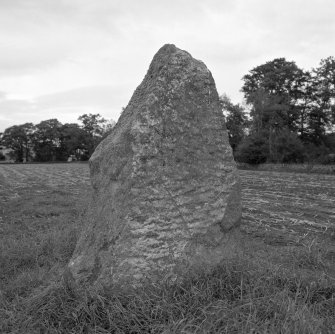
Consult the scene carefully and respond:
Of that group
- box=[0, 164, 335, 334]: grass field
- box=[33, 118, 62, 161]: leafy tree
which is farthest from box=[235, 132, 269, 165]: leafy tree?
box=[33, 118, 62, 161]: leafy tree

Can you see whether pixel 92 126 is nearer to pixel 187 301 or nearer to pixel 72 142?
pixel 72 142

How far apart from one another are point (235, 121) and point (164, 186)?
52218 mm

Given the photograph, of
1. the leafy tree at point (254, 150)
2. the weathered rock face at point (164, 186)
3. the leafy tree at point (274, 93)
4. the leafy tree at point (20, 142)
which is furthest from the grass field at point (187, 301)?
the leafy tree at point (20, 142)

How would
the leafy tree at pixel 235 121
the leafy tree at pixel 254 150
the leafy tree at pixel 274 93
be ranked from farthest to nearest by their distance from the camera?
the leafy tree at pixel 235 121 → the leafy tree at pixel 274 93 → the leafy tree at pixel 254 150

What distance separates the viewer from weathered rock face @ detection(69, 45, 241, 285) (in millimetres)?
3852

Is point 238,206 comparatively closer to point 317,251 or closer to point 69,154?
point 317,251

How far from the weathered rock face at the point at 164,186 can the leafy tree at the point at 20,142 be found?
101 m

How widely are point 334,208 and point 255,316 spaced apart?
8.32m

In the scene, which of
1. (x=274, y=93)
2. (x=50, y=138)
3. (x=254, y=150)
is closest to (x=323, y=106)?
(x=274, y=93)

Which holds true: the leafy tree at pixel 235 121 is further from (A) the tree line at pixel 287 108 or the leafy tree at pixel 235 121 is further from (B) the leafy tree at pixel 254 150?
(B) the leafy tree at pixel 254 150

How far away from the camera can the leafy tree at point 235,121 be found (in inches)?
2048

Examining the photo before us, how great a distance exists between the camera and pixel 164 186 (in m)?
4.04

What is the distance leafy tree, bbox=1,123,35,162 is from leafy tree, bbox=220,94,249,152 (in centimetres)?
6183

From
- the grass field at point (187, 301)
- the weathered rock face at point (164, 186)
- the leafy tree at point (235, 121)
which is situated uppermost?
the leafy tree at point (235, 121)
